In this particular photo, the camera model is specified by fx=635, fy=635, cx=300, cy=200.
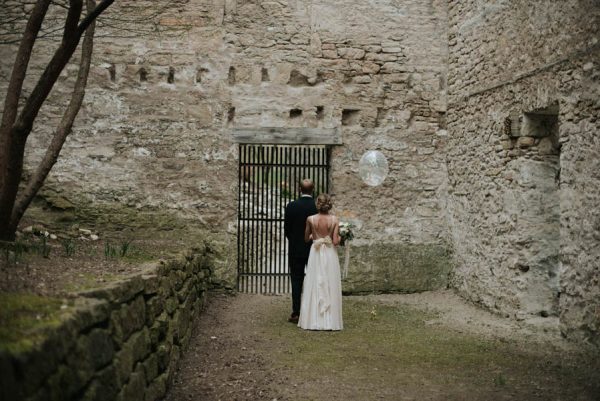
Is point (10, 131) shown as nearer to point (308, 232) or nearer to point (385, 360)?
point (308, 232)

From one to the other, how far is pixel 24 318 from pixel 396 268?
7814 millimetres

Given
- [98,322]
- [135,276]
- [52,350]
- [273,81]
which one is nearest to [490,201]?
[273,81]

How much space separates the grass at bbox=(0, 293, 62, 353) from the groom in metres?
5.05

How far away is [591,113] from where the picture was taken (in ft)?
20.7

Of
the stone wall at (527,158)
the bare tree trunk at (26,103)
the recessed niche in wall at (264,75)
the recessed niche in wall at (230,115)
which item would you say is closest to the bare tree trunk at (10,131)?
the bare tree trunk at (26,103)

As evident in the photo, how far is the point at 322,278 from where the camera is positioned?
7.70 meters

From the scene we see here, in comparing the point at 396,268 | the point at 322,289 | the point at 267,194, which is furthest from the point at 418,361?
the point at 267,194

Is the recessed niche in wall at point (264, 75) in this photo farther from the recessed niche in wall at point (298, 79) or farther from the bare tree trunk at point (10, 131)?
the bare tree trunk at point (10, 131)

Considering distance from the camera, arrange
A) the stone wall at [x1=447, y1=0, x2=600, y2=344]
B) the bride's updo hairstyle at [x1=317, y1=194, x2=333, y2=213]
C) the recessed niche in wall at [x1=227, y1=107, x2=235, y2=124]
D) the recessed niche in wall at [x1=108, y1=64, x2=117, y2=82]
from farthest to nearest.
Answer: the recessed niche in wall at [x1=227, y1=107, x2=235, y2=124], the recessed niche in wall at [x1=108, y1=64, x2=117, y2=82], the bride's updo hairstyle at [x1=317, y1=194, x2=333, y2=213], the stone wall at [x1=447, y1=0, x2=600, y2=344]

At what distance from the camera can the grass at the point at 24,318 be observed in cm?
230

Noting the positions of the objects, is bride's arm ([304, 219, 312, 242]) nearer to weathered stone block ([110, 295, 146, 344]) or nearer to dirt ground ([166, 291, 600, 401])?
dirt ground ([166, 291, 600, 401])

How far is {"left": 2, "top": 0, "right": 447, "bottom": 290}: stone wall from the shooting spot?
9633 mm

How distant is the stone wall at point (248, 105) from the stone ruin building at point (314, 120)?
0.02 metres

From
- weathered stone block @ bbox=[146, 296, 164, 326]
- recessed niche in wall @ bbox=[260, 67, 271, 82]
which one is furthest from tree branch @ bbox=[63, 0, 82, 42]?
recessed niche in wall @ bbox=[260, 67, 271, 82]
